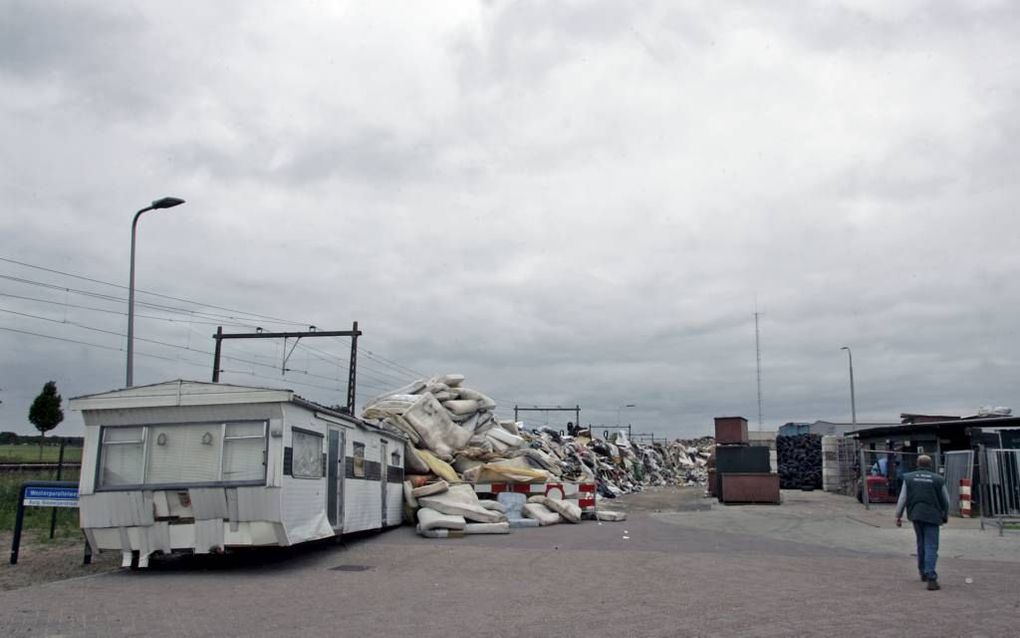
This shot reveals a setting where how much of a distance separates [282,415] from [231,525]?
5.50 feet

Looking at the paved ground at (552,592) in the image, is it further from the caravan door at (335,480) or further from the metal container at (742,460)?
the metal container at (742,460)

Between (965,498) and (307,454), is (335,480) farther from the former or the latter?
(965,498)

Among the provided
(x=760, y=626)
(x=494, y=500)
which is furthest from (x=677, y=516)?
(x=760, y=626)

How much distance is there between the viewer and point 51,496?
13453 millimetres

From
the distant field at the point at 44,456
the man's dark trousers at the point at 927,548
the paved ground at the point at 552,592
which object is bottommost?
the paved ground at the point at 552,592

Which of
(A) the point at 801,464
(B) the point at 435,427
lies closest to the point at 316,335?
(B) the point at 435,427

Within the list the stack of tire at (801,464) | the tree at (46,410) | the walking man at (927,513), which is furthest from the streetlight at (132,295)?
→ the tree at (46,410)

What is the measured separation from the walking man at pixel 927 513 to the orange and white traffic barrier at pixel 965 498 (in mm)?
12156

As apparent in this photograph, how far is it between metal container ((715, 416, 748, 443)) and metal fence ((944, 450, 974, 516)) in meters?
8.66

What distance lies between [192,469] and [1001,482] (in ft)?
53.7

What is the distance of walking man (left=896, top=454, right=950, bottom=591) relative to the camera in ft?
35.0

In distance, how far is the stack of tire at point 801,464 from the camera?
127 ft

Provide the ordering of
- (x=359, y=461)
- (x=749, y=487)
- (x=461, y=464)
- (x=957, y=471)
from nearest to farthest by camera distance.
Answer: (x=359, y=461) → (x=957, y=471) → (x=461, y=464) → (x=749, y=487)

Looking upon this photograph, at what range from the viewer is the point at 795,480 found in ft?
128
